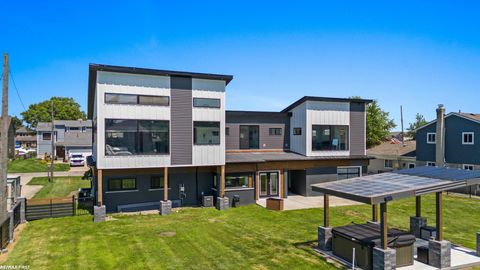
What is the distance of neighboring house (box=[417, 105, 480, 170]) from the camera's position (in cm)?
2598

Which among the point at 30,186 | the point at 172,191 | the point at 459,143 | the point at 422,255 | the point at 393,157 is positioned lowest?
the point at 30,186

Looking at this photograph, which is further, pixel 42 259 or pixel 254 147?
pixel 254 147

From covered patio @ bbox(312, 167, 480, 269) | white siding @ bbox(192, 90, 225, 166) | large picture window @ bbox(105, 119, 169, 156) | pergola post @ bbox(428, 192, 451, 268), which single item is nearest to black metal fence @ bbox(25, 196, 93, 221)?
large picture window @ bbox(105, 119, 169, 156)

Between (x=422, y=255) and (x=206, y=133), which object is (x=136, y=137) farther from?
(x=422, y=255)

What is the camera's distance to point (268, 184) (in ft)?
75.7

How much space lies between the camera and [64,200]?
17891 millimetres

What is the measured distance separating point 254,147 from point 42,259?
1617 cm

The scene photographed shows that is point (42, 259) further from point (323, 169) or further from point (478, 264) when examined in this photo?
point (323, 169)

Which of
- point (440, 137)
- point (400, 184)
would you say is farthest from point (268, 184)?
point (440, 137)

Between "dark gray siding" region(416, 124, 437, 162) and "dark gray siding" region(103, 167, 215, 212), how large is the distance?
69.5ft

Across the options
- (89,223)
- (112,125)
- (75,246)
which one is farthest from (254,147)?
(75,246)

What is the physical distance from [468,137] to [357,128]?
960cm

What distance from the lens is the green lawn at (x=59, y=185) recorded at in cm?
2412

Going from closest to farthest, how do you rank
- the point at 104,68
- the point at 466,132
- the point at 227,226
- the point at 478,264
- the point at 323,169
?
the point at 478,264, the point at 227,226, the point at 104,68, the point at 323,169, the point at 466,132
